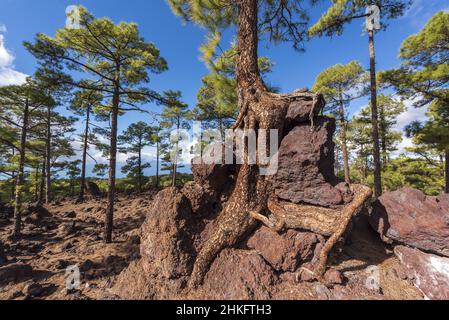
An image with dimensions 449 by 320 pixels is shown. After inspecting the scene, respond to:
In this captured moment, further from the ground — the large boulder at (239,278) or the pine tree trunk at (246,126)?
the pine tree trunk at (246,126)

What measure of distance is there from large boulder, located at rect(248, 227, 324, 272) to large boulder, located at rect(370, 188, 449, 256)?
1781mm

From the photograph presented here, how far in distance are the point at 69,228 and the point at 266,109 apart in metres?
10.4

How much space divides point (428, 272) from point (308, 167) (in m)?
2.79

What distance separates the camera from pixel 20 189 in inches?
309

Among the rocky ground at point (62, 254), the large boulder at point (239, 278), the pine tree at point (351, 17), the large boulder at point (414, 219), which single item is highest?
the pine tree at point (351, 17)

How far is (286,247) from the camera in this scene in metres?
A: 3.90

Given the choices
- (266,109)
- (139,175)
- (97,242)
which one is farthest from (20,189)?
(139,175)

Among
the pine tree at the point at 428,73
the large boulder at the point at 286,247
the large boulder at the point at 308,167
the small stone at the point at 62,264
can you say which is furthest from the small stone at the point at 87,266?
the pine tree at the point at 428,73

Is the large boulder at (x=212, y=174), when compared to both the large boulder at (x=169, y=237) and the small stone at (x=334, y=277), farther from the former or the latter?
the small stone at (x=334, y=277)

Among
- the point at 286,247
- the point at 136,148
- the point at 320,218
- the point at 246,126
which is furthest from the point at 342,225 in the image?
the point at 136,148

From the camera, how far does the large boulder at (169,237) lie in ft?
12.8

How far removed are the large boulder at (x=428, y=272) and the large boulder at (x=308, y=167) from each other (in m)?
1.70

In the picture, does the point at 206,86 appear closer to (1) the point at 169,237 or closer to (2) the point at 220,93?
(2) the point at 220,93
